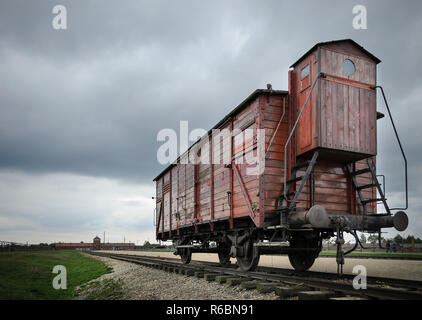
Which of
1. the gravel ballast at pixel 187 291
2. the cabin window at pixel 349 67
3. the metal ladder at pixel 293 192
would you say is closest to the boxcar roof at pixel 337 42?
the cabin window at pixel 349 67

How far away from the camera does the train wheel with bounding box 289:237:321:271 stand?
11062 mm

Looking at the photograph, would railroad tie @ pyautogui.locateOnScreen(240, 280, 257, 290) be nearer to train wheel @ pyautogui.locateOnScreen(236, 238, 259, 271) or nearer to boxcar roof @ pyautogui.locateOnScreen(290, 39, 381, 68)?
train wheel @ pyautogui.locateOnScreen(236, 238, 259, 271)

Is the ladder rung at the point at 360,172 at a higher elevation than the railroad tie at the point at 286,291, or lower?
higher

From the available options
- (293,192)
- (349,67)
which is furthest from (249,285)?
(349,67)

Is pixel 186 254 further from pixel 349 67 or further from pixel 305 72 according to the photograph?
pixel 349 67

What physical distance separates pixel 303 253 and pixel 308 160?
3482 mm

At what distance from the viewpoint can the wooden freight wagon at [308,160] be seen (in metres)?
9.22

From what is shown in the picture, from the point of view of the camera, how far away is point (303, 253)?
450 inches

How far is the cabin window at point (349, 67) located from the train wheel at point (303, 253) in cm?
481

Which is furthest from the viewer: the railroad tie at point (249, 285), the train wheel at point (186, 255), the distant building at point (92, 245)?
the distant building at point (92, 245)

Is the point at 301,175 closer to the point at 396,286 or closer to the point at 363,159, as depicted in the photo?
the point at 363,159

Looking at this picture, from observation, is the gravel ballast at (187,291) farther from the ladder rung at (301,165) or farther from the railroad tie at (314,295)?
the ladder rung at (301,165)
